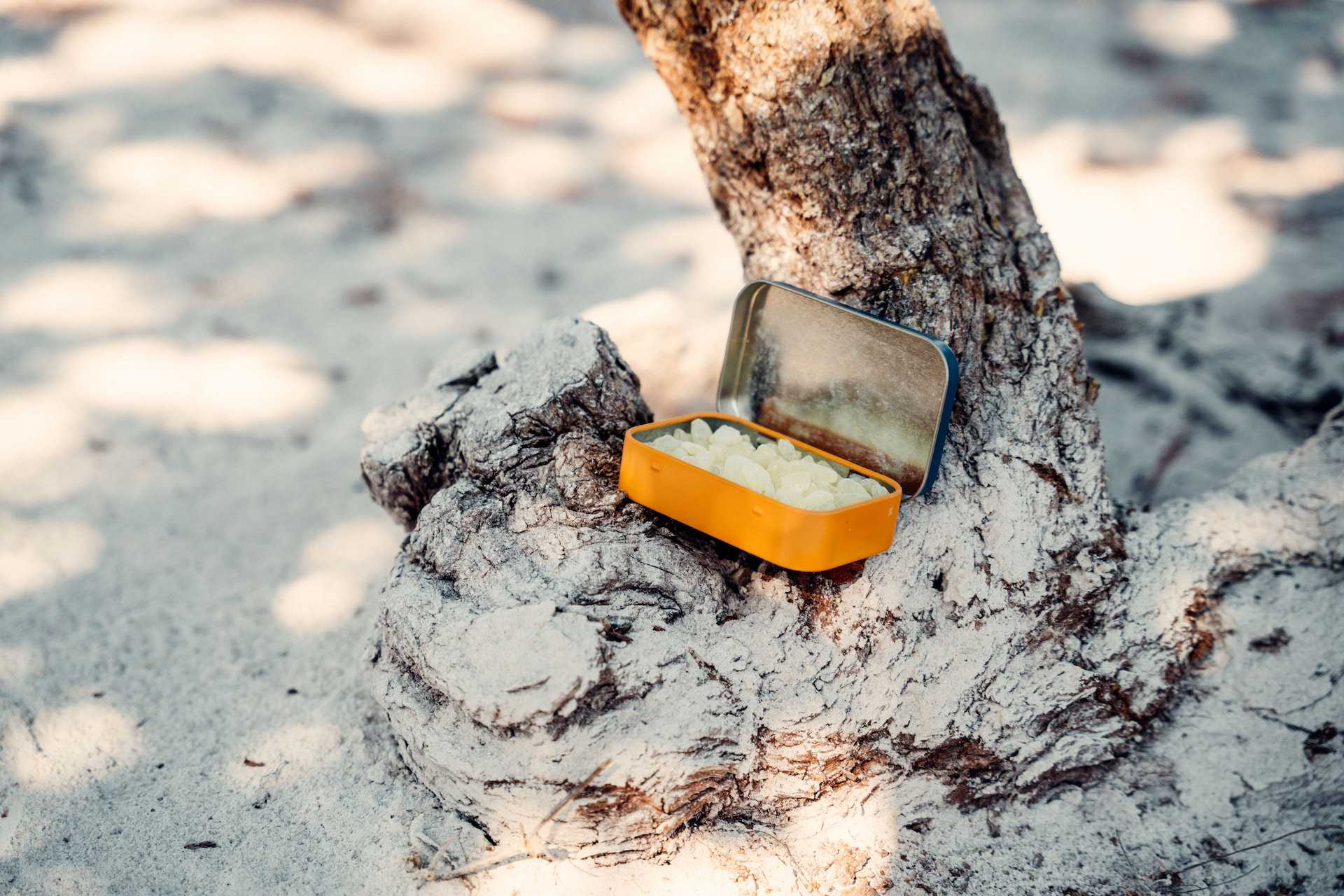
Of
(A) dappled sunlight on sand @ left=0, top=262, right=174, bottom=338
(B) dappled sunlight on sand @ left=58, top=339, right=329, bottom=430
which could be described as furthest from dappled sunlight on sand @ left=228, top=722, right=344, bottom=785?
(A) dappled sunlight on sand @ left=0, top=262, right=174, bottom=338

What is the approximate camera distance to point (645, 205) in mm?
4574

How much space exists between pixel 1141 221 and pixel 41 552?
13.7 ft

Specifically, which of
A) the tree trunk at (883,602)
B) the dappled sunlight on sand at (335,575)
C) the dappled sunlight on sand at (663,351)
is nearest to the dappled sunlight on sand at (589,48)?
the dappled sunlight on sand at (663,351)

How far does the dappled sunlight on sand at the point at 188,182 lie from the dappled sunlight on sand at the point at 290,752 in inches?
108

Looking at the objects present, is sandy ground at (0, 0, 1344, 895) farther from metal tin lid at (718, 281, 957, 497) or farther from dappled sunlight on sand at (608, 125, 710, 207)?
metal tin lid at (718, 281, 957, 497)

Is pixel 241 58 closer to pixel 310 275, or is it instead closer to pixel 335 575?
pixel 310 275

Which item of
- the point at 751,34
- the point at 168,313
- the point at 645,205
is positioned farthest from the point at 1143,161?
the point at 168,313

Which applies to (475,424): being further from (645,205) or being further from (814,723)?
(645,205)

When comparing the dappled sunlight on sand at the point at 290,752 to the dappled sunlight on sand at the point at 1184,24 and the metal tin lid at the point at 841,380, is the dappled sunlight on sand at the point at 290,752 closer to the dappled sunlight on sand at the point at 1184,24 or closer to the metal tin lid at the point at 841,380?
the metal tin lid at the point at 841,380

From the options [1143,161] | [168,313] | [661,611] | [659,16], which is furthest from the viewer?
[1143,161]

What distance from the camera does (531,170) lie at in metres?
4.69

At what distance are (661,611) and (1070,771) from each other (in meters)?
0.85

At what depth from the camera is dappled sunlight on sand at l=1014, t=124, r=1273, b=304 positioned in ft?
12.7

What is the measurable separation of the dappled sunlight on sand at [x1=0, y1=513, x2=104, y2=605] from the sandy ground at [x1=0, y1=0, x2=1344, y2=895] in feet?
0.04
